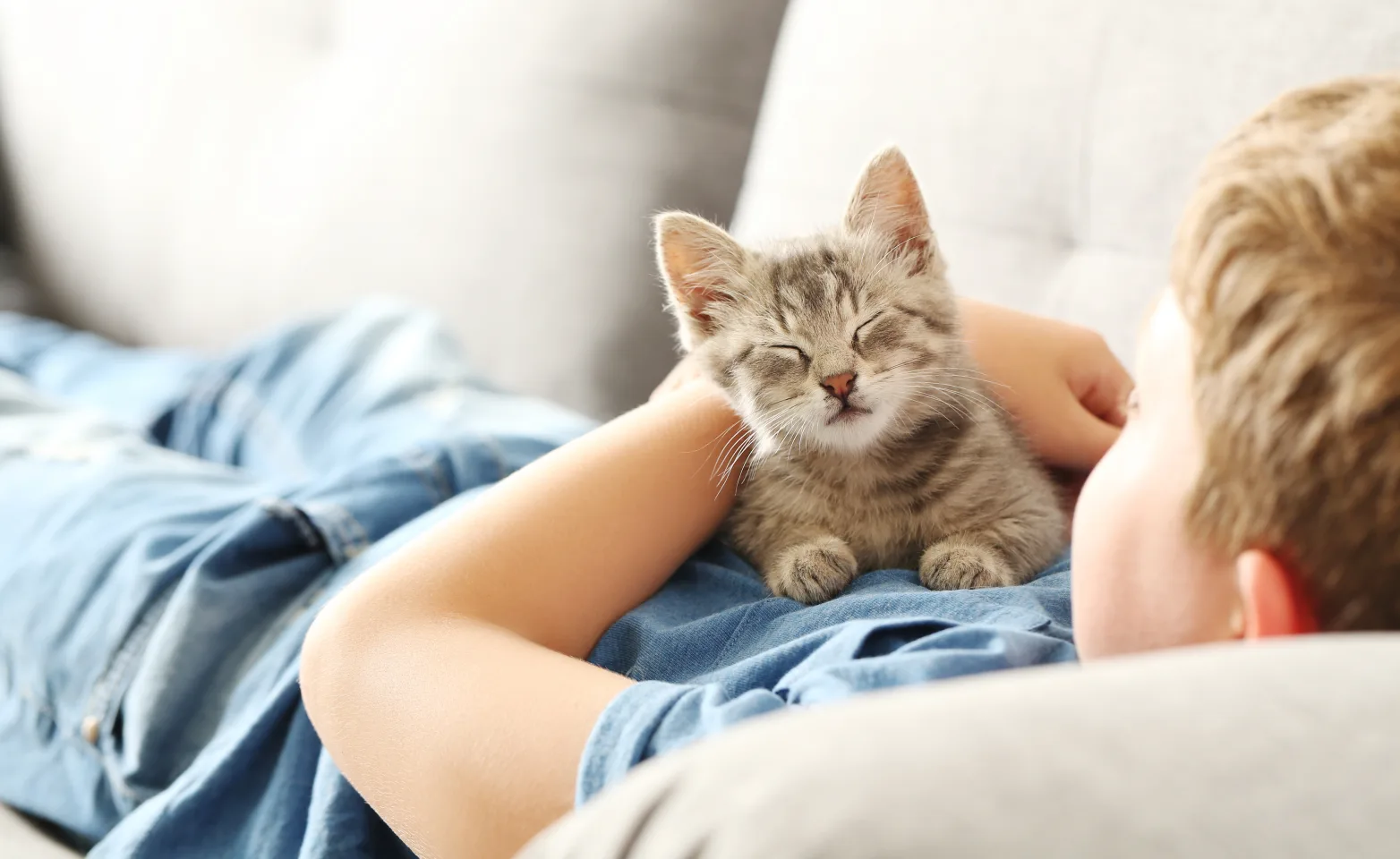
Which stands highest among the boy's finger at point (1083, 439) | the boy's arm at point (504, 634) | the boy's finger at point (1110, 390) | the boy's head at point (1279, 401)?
the boy's head at point (1279, 401)

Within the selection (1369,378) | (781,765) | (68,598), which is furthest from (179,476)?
(1369,378)

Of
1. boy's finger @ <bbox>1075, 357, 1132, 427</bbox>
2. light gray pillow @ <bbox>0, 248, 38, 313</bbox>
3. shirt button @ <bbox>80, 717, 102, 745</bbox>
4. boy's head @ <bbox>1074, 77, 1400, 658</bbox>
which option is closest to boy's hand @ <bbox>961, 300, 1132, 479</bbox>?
boy's finger @ <bbox>1075, 357, 1132, 427</bbox>

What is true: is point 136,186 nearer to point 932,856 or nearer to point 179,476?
point 179,476

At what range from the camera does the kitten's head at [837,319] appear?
1.11 meters

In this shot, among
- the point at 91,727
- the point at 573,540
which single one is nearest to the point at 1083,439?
the point at 573,540

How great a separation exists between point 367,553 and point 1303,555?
88 cm

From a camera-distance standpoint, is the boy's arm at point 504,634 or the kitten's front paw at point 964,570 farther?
the kitten's front paw at point 964,570

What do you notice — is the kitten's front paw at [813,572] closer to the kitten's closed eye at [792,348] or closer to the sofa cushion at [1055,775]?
the kitten's closed eye at [792,348]

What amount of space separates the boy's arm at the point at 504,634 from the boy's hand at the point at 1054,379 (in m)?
0.35

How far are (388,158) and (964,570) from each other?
1.46m

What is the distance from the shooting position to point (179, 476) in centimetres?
141

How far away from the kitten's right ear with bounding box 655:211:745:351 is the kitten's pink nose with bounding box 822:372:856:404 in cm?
19

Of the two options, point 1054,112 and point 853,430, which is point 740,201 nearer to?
point 1054,112

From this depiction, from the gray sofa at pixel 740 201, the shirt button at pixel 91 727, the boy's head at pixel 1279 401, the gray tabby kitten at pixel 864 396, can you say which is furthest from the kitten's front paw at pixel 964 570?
the shirt button at pixel 91 727
